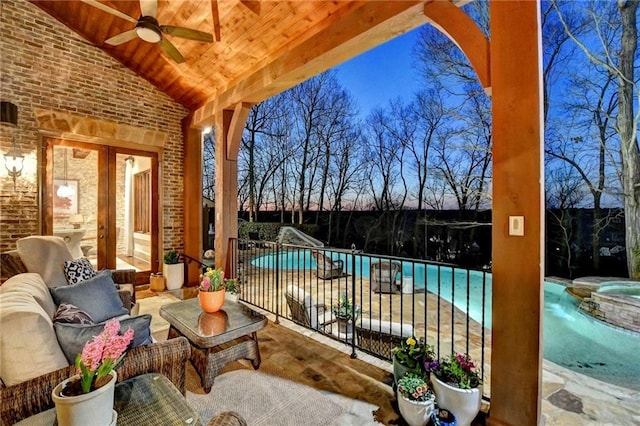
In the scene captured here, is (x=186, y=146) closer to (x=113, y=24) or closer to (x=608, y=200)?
(x=113, y=24)

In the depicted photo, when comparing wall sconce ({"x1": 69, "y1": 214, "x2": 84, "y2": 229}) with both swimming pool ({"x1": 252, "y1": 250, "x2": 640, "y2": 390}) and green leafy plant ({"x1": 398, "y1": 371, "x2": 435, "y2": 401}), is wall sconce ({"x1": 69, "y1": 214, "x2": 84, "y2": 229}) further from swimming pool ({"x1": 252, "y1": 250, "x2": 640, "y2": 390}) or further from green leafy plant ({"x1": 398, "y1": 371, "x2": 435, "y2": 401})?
green leafy plant ({"x1": 398, "y1": 371, "x2": 435, "y2": 401})

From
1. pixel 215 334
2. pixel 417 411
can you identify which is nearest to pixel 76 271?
pixel 215 334

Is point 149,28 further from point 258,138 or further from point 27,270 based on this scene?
point 258,138

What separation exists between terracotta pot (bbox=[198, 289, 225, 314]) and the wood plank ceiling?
2679 mm

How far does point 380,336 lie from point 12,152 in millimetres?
5356

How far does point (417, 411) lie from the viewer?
1679mm

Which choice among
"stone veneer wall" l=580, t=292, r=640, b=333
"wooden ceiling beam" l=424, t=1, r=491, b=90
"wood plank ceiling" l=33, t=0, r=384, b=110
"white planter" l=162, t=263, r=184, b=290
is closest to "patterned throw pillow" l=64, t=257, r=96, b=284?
"white planter" l=162, t=263, r=184, b=290

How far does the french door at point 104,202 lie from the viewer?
13.7ft

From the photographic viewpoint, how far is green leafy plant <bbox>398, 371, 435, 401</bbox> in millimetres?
1707

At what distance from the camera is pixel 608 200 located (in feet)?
23.6

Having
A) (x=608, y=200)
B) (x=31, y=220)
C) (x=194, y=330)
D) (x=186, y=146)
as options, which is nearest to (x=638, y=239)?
(x=608, y=200)

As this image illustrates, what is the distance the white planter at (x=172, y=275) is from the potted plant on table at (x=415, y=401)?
169 inches

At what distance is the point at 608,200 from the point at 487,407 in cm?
831

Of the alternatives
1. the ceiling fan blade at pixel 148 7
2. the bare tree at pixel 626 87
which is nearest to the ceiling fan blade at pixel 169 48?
the ceiling fan blade at pixel 148 7
